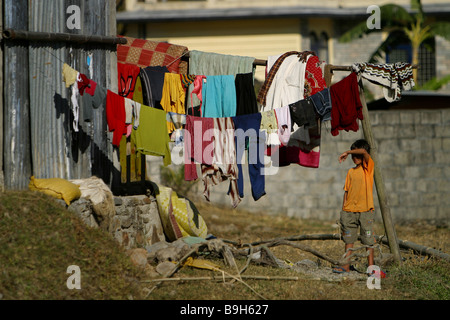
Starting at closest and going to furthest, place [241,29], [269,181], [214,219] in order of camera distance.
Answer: [214,219]
[269,181]
[241,29]

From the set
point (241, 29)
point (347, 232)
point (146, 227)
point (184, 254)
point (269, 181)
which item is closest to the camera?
point (184, 254)

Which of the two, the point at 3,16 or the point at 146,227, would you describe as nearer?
the point at 3,16

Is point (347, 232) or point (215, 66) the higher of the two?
point (215, 66)

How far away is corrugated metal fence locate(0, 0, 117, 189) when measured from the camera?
9156 millimetres

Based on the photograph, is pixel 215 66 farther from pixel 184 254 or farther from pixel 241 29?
pixel 241 29

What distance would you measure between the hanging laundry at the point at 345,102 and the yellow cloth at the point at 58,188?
361cm

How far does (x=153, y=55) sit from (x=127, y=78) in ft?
1.92

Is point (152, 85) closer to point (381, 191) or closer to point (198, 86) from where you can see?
point (198, 86)

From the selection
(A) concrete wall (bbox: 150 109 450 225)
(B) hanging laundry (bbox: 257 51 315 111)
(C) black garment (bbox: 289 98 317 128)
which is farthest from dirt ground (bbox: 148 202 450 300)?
(A) concrete wall (bbox: 150 109 450 225)

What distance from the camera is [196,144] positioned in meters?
9.50

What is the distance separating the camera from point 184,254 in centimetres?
892

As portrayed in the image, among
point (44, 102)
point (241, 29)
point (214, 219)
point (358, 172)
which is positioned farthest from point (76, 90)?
point (241, 29)

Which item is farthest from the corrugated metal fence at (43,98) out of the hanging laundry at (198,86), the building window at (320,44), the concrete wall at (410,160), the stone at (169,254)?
the building window at (320,44)

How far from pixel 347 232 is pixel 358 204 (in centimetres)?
43
